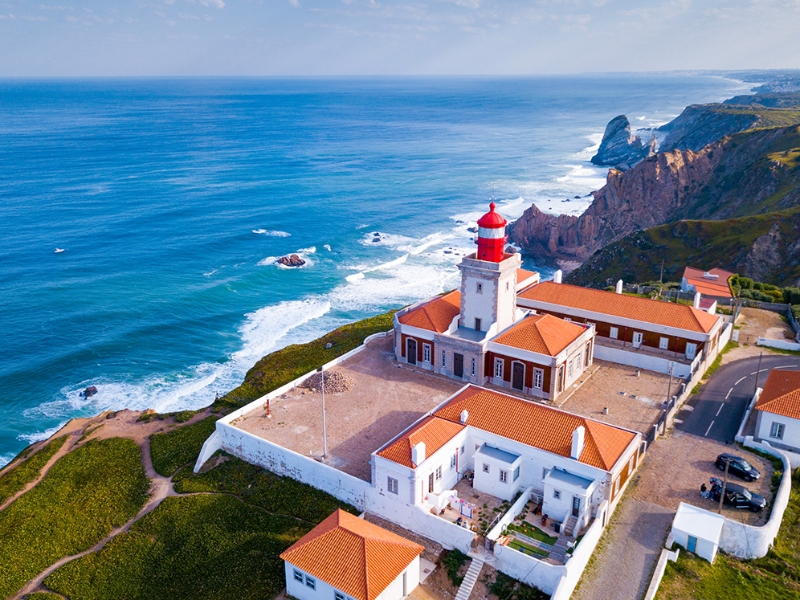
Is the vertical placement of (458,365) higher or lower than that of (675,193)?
higher

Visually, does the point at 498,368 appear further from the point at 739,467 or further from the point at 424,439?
the point at 739,467

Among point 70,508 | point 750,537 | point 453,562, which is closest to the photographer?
point 750,537

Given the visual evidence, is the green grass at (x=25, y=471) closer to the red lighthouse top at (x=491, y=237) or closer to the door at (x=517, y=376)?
the door at (x=517, y=376)

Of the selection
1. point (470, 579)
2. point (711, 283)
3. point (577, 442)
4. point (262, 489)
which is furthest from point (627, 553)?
point (711, 283)

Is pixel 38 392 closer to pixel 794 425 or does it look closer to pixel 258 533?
pixel 258 533

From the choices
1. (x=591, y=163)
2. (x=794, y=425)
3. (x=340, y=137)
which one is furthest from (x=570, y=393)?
(x=340, y=137)

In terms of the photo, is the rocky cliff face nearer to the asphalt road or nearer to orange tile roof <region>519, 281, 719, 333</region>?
orange tile roof <region>519, 281, 719, 333</region>

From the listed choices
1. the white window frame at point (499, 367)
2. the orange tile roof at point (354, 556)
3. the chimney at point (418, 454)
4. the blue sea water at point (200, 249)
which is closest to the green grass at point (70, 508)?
the blue sea water at point (200, 249)
